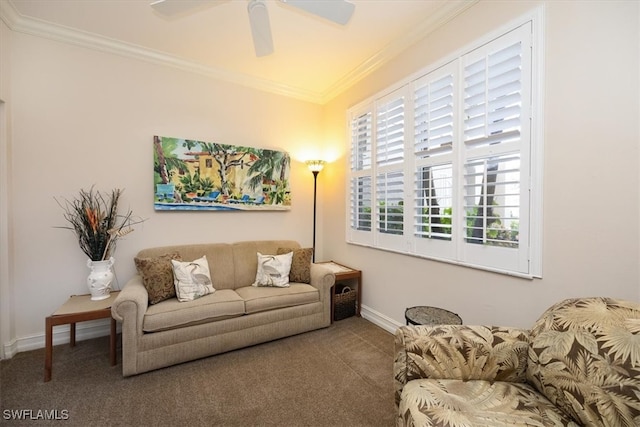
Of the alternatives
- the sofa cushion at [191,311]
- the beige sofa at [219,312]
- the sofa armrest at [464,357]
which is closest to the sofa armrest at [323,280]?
the beige sofa at [219,312]

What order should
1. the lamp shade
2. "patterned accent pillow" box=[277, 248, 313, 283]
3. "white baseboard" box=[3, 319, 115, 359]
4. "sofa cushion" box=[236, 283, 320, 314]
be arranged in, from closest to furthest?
1. "white baseboard" box=[3, 319, 115, 359]
2. "sofa cushion" box=[236, 283, 320, 314]
3. "patterned accent pillow" box=[277, 248, 313, 283]
4. the lamp shade

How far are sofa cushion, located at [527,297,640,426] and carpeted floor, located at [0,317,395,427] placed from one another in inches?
36.2

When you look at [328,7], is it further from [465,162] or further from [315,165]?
[315,165]

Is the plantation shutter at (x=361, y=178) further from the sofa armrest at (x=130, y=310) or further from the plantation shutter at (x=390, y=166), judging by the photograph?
the sofa armrest at (x=130, y=310)

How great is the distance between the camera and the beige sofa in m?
2.02

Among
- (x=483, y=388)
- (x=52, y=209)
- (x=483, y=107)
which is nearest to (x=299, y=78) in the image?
(x=483, y=107)

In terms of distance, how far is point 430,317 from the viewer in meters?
1.95

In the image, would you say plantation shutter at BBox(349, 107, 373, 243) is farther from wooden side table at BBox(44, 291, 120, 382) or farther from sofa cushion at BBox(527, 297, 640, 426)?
wooden side table at BBox(44, 291, 120, 382)

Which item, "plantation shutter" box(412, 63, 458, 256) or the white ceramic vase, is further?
the white ceramic vase

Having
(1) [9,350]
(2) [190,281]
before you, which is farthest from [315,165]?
(1) [9,350]

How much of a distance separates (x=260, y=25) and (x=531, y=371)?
100 inches

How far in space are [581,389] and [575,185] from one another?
1.10 metres

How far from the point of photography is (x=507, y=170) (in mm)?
1820

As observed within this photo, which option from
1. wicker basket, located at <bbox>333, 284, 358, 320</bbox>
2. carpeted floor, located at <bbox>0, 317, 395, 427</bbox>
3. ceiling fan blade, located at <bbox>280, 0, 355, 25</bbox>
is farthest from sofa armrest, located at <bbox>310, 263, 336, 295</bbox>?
ceiling fan blade, located at <bbox>280, 0, 355, 25</bbox>
